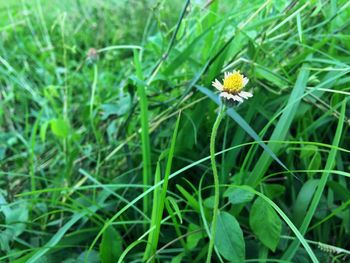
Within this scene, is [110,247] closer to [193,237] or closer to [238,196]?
[193,237]

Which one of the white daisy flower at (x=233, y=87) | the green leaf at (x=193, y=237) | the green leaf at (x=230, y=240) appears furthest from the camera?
the green leaf at (x=193, y=237)

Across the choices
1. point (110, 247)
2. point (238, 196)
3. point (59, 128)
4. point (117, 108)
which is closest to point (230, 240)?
point (238, 196)

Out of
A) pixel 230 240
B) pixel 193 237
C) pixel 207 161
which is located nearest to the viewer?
pixel 230 240

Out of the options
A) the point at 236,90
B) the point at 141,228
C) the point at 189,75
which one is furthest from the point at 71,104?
the point at 236,90

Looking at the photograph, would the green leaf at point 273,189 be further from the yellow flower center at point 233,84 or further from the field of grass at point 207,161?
the yellow flower center at point 233,84

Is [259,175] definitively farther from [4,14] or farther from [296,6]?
[4,14]

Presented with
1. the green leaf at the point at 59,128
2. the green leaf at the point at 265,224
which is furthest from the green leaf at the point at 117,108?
the green leaf at the point at 265,224
